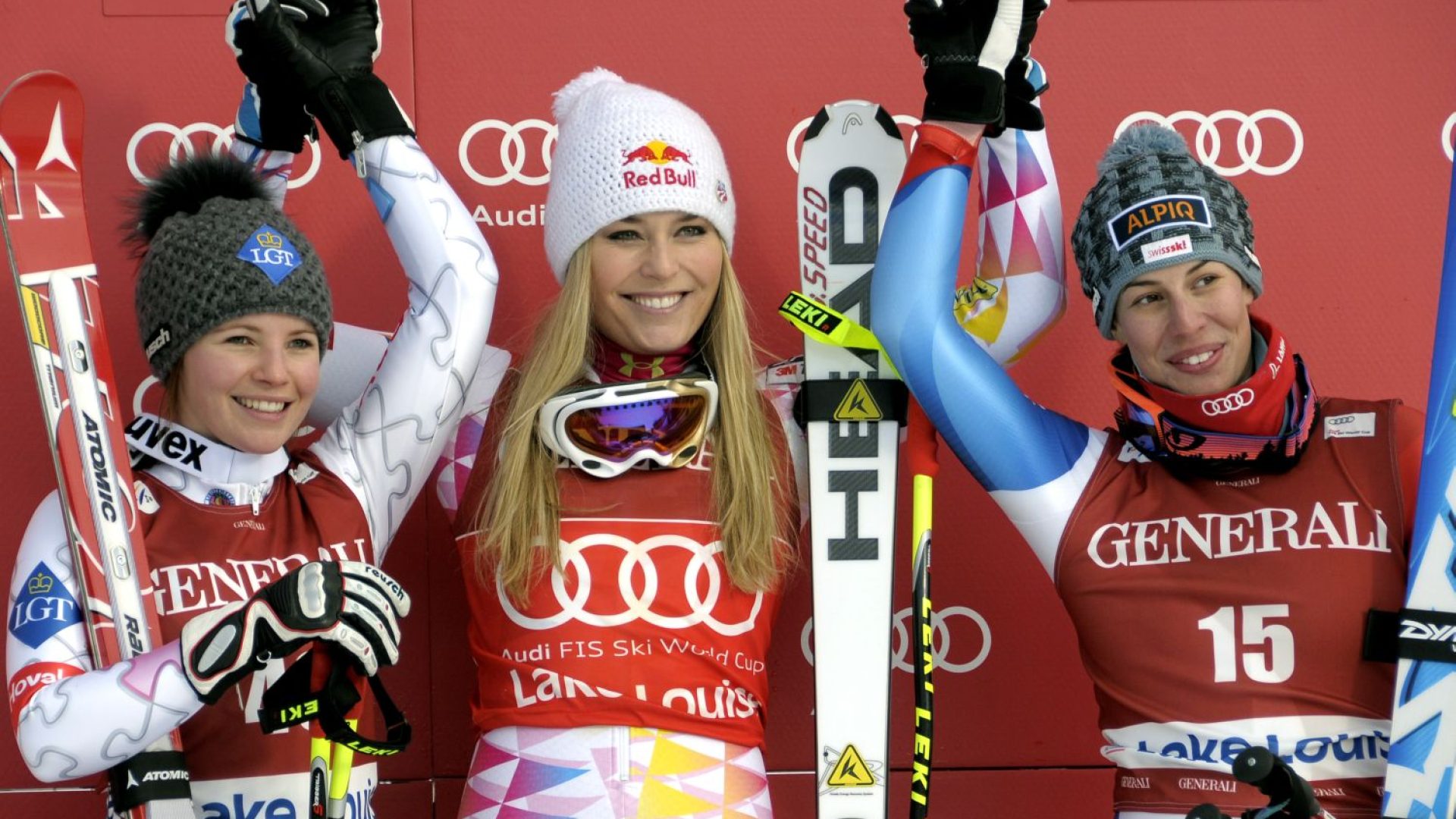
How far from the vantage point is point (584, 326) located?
239 centimetres

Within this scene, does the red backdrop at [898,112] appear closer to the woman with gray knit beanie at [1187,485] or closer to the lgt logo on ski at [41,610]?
the woman with gray knit beanie at [1187,485]

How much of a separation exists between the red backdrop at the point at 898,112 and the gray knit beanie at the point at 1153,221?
0.60 m

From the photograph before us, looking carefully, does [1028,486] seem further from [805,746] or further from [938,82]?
[805,746]

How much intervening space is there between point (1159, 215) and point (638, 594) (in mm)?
909

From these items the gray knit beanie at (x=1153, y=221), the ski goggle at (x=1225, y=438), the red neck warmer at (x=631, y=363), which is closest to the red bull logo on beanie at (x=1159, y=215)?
the gray knit beanie at (x=1153, y=221)

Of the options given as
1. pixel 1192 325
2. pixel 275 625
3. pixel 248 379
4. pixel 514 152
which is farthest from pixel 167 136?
pixel 1192 325

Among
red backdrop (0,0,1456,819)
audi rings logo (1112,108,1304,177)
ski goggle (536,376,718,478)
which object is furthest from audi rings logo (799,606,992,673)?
audi rings logo (1112,108,1304,177)

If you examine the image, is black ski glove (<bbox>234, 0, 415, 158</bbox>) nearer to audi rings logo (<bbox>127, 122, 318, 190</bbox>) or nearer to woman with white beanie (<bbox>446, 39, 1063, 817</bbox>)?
woman with white beanie (<bbox>446, 39, 1063, 817</bbox>)

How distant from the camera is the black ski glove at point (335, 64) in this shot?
2350mm

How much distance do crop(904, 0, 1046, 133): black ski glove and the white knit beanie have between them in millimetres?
350

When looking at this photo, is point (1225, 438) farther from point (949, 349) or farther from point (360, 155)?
point (360, 155)

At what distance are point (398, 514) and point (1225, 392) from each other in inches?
47.3

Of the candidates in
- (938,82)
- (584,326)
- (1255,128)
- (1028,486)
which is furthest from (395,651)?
(1255,128)

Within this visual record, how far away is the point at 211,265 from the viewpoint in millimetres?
2176
